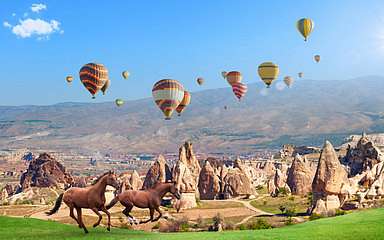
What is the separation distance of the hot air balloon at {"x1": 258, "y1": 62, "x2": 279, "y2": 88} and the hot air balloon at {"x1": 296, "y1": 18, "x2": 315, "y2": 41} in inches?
255

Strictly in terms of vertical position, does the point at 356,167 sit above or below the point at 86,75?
below

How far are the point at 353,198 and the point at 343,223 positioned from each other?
108 ft

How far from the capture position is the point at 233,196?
80.5m

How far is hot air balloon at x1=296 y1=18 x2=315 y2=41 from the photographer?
211 feet

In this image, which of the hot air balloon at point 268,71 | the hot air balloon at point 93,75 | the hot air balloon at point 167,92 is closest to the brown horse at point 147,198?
the hot air balloon at point 167,92

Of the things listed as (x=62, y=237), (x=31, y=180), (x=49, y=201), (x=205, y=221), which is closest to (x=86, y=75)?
(x=205, y=221)

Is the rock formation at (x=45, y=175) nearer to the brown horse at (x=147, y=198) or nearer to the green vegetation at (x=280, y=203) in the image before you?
the green vegetation at (x=280, y=203)

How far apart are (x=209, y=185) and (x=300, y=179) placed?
15.3 meters

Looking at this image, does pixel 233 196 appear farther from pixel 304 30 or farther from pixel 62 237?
pixel 62 237

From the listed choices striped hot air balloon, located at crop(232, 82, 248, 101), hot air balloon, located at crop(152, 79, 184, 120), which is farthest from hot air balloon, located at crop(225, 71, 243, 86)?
hot air balloon, located at crop(152, 79, 184, 120)

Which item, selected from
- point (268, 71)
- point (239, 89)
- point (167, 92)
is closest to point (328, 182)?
point (167, 92)

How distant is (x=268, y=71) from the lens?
69312 mm

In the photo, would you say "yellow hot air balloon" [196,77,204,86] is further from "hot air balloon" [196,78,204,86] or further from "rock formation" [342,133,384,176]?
"rock formation" [342,133,384,176]

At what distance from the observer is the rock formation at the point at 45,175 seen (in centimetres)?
10106
